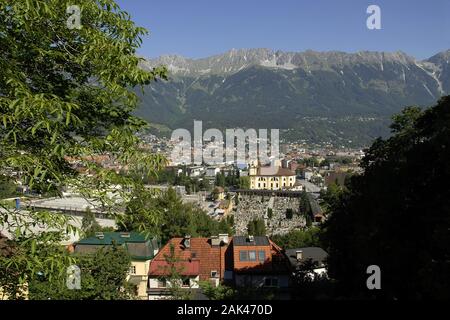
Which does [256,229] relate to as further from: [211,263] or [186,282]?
[186,282]

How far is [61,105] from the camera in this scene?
2.86m

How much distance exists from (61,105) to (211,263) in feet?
57.4

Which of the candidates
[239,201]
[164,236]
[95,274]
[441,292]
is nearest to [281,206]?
[239,201]

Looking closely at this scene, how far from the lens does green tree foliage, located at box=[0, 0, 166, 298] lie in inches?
117

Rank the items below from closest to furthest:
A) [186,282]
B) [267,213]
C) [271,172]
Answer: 1. [186,282]
2. [267,213]
3. [271,172]

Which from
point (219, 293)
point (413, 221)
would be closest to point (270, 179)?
point (413, 221)

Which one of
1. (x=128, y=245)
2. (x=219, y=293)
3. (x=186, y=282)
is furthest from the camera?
(x=128, y=245)

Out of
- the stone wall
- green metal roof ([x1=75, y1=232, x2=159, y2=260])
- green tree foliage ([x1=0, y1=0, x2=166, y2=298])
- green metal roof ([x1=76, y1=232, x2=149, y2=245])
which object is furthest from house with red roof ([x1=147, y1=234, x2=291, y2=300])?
the stone wall

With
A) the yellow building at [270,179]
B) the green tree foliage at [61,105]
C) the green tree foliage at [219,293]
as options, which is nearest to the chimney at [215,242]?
the green tree foliage at [219,293]

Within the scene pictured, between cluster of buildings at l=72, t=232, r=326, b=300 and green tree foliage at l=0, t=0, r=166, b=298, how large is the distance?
13.4m

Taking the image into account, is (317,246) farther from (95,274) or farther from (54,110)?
(54,110)

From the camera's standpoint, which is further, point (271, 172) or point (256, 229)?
point (271, 172)

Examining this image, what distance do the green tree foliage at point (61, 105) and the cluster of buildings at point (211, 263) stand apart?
13395mm

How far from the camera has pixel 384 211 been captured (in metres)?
11.8
